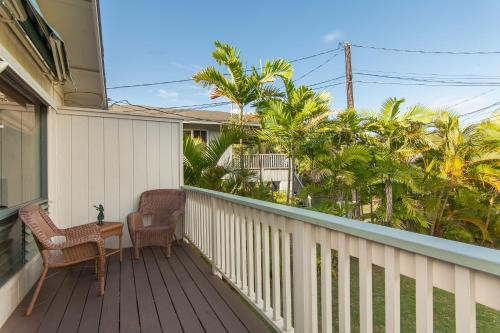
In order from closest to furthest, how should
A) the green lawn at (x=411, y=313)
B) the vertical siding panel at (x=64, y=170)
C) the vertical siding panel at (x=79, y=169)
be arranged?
the green lawn at (x=411, y=313)
the vertical siding panel at (x=64, y=170)
the vertical siding panel at (x=79, y=169)

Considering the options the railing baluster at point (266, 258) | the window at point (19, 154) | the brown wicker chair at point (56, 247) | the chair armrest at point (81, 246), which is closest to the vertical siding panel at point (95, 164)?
the window at point (19, 154)

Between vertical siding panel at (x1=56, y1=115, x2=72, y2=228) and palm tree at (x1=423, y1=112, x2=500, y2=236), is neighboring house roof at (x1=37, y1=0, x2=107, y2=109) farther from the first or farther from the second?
palm tree at (x1=423, y1=112, x2=500, y2=236)

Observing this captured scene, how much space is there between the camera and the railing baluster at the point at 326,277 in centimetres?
153

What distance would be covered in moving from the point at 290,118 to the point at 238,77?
1.44 meters

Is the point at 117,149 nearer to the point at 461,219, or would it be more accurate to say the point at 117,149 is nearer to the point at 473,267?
the point at 473,267

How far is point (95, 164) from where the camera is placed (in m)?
4.54

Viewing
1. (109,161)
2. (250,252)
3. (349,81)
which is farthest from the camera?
(349,81)

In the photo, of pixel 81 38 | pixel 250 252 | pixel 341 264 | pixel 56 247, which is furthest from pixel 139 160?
pixel 341 264

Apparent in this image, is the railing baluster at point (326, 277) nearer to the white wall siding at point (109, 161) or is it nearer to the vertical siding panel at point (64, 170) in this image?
the white wall siding at point (109, 161)

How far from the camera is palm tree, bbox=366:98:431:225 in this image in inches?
269

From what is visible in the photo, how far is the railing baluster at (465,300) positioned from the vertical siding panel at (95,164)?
4657 mm

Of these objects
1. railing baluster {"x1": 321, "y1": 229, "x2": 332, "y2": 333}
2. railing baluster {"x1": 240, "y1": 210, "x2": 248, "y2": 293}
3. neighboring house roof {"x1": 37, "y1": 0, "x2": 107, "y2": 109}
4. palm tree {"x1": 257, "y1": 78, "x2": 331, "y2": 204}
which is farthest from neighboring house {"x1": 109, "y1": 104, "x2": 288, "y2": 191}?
railing baluster {"x1": 321, "y1": 229, "x2": 332, "y2": 333}

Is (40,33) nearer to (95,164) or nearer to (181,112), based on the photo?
(95,164)

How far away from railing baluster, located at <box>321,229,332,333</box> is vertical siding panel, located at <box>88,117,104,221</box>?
3997 millimetres
